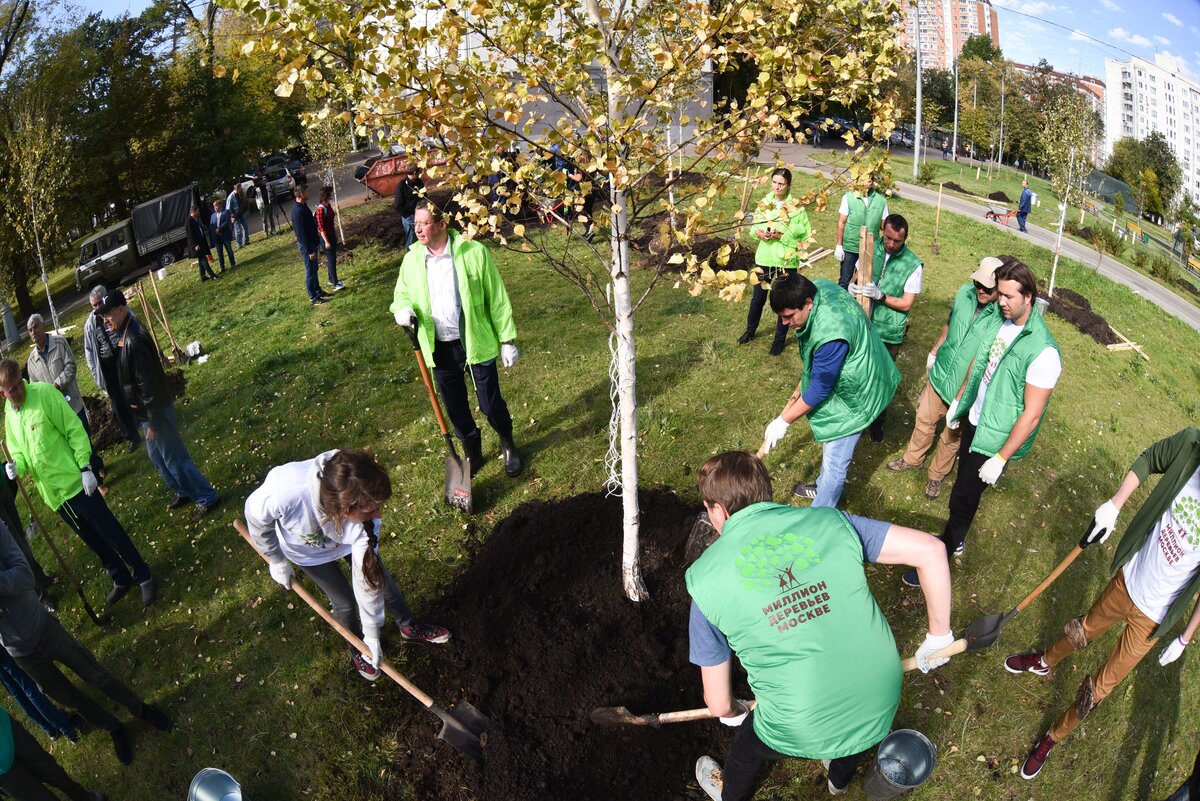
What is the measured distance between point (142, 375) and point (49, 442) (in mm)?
871

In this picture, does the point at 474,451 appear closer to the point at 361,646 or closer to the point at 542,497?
the point at 542,497

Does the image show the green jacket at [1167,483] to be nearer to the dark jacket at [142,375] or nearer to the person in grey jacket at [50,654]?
the person in grey jacket at [50,654]

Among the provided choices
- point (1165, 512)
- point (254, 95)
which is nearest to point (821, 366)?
point (1165, 512)

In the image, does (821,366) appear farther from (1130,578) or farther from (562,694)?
(562,694)

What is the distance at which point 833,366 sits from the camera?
407cm

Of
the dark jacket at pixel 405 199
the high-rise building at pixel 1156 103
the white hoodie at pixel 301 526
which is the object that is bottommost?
the high-rise building at pixel 1156 103

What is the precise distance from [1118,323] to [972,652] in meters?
10.4

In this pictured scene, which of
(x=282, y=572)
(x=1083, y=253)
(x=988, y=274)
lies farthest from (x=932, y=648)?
(x=1083, y=253)

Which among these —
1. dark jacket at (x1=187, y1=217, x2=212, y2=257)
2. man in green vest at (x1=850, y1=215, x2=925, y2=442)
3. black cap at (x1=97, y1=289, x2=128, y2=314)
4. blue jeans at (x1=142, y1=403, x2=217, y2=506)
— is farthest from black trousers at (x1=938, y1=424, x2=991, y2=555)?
dark jacket at (x1=187, y1=217, x2=212, y2=257)

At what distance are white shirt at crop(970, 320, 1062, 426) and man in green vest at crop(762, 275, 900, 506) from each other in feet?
1.89

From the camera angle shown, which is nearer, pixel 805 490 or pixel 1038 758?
pixel 1038 758

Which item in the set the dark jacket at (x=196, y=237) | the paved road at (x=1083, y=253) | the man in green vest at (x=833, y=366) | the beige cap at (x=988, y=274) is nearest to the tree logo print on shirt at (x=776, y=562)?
the man in green vest at (x=833, y=366)

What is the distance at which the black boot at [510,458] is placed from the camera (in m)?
5.88

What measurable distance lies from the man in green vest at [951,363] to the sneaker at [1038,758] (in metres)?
2.16
